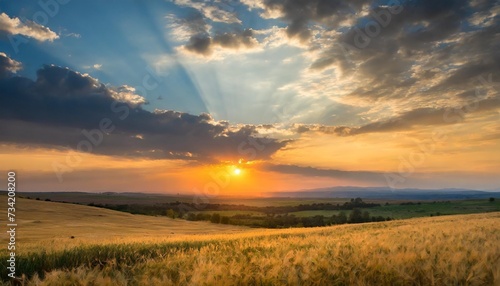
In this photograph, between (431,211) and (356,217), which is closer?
(356,217)

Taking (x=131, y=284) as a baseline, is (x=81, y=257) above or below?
below

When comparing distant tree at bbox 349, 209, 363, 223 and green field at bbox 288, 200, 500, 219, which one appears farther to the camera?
distant tree at bbox 349, 209, 363, 223

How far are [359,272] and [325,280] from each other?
611 mm

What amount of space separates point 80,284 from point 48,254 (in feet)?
26.4

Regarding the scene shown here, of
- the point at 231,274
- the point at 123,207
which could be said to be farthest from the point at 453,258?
the point at 123,207

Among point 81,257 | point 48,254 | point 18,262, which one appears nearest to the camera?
point 18,262

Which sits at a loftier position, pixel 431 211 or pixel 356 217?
pixel 431 211

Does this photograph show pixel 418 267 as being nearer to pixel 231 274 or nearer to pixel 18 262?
pixel 231 274

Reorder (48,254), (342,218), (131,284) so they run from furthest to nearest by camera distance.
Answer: (342,218), (48,254), (131,284)

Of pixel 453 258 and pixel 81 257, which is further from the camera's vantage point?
pixel 81 257

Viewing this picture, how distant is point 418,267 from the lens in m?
4.69

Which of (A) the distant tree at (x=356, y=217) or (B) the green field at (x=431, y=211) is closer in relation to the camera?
(B) the green field at (x=431, y=211)

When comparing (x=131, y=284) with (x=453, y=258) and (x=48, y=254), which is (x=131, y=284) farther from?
(x=48, y=254)

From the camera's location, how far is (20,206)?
43.2 meters
